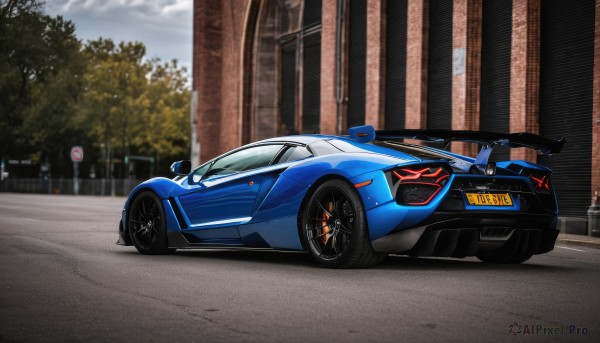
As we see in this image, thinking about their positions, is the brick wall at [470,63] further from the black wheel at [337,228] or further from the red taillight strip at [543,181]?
the black wheel at [337,228]

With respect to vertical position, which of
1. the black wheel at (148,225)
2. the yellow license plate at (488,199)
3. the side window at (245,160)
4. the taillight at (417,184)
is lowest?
the black wheel at (148,225)

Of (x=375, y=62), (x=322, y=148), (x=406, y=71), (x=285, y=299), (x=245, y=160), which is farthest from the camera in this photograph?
(x=375, y=62)

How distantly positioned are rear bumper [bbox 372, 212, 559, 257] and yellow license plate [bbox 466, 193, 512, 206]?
10 cm

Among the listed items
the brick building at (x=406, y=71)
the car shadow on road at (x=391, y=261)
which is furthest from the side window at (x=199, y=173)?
the brick building at (x=406, y=71)

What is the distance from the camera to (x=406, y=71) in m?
26.0

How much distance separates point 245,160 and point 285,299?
3.35 meters

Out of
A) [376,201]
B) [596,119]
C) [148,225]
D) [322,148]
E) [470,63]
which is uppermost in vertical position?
[470,63]

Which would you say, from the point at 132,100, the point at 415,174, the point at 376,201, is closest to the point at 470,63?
the point at 415,174

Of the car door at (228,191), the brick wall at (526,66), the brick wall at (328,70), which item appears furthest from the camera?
the brick wall at (328,70)

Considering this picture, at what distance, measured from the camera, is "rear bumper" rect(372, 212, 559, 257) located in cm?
727

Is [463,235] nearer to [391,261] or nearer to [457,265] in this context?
[457,265]

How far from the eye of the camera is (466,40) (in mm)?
22781

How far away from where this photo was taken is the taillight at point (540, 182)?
793cm

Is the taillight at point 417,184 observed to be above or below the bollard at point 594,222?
above
